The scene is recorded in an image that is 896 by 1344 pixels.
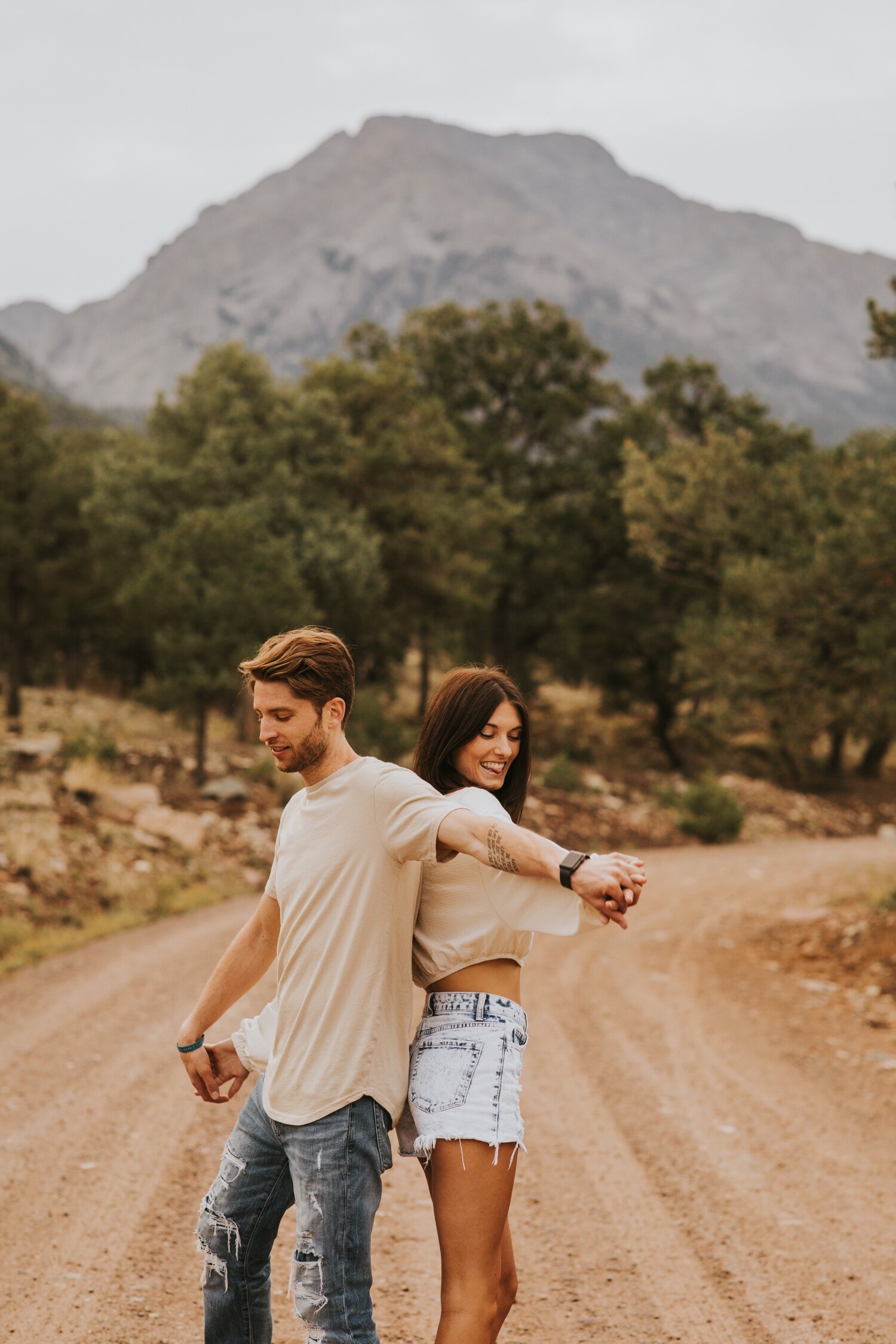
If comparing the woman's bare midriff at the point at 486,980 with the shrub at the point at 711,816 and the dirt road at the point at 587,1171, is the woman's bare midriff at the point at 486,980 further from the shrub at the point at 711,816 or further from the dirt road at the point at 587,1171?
the shrub at the point at 711,816

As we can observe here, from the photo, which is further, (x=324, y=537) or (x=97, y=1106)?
(x=324, y=537)

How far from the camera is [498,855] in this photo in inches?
90.9

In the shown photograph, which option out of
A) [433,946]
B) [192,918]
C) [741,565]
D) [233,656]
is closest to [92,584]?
[233,656]

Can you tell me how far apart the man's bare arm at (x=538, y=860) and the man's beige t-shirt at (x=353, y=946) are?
0.06m

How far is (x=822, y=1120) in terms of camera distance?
6.49 meters

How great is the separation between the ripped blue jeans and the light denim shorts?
10cm

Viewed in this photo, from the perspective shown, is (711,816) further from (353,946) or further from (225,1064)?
(353,946)

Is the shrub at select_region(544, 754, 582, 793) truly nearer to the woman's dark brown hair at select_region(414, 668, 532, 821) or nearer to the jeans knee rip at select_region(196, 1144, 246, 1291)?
the woman's dark brown hair at select_region(414, 668, 532, 821)

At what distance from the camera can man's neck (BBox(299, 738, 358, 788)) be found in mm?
2611

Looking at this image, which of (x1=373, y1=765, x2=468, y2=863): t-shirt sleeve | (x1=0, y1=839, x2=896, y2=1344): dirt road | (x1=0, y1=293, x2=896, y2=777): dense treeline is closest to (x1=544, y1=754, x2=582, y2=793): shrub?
(x1=0, y1=293, x2=896, y2=777): dense treeline

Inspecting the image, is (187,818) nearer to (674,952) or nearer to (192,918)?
(192,918)

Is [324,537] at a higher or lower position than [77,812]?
higher

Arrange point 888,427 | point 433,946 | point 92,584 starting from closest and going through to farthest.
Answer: point 433,946 → point 888,427 → point 92,584

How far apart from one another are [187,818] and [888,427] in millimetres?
11396
